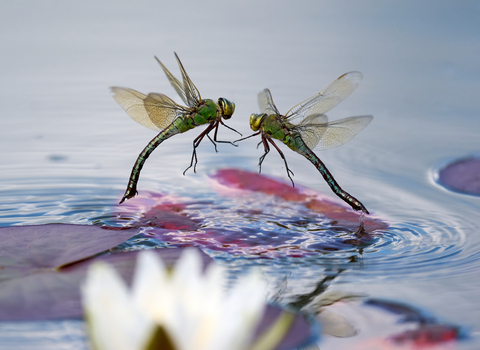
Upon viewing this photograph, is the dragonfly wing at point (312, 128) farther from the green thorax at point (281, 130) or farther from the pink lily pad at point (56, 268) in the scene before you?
the pink lily pad at point (56, 268)

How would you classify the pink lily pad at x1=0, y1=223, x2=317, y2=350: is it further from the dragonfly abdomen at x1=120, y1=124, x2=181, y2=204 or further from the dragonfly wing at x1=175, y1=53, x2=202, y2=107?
the dragonfly wing at x1=175, y1=53, x2=202, y2=107

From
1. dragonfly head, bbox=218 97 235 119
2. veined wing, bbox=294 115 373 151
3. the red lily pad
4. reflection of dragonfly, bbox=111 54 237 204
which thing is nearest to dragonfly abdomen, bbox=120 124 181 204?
reflection of dragonfly, bbox=111 54 237 204

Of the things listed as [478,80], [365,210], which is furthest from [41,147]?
[478,80]

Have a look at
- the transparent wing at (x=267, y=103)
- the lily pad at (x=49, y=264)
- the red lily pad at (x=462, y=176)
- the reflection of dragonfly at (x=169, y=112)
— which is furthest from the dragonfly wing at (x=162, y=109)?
the red lily pad at (x=462, y=176)

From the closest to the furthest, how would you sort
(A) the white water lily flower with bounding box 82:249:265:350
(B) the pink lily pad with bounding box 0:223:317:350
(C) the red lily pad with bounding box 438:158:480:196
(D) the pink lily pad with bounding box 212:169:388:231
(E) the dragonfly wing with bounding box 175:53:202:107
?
(A) the white water lily flower with bounding box 82:249:265:350 < (B) the pink lily pad with bounding box 0:223:317:350 < (D) the pink lily pad with bounding box 212:169:388:231 < (E) the dragonfly wing with bounding box 175:53:202:107 < (C) the red lily pad with bounding box 438:158:480:196

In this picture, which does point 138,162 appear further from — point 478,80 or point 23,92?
point 478,80

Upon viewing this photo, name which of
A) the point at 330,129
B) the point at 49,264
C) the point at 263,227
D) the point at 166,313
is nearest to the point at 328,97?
the point at 330,129
